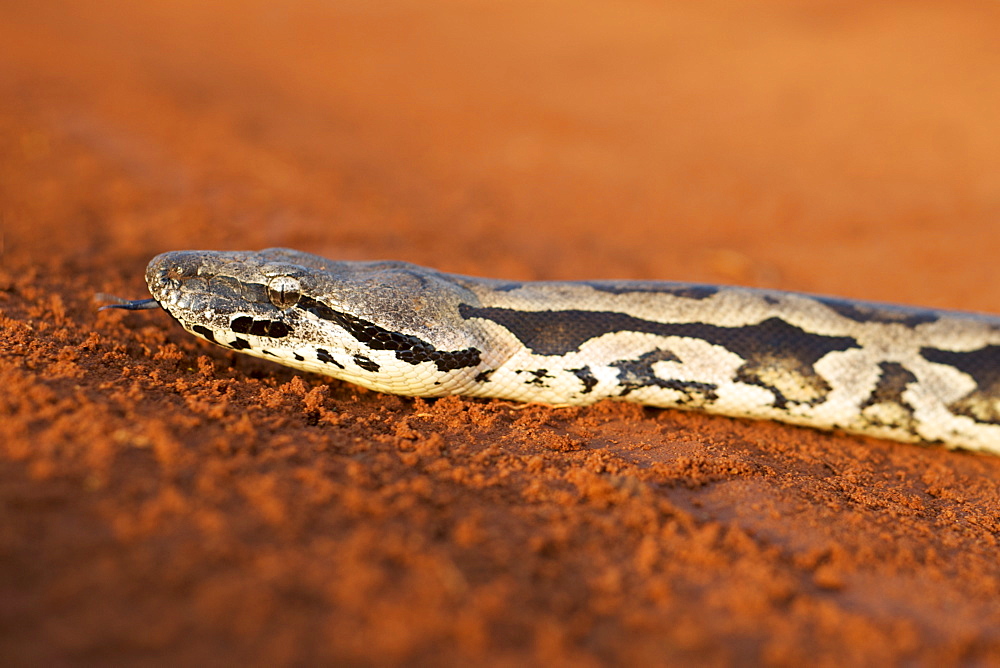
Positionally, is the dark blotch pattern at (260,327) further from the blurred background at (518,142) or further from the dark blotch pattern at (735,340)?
the blurred background at (518,142)

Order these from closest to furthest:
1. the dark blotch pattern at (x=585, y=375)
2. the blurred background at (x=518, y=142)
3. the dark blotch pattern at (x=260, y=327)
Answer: the dark blotch pattern at (x=260, y=327) → the dark blotch pattern at (x=585, y=375) → the blurred background at (x=518, y=142)

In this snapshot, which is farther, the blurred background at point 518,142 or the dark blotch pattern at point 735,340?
the blurred background at point 518,142

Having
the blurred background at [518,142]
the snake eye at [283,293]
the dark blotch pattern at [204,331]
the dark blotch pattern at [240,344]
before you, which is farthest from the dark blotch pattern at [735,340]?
the blurred background at [518,142]

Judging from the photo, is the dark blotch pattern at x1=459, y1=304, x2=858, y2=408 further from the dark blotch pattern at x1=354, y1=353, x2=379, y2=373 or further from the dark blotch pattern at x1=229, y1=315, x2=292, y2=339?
the dark blotch pattern at x1=229, y1=315, x2=292, y2=339

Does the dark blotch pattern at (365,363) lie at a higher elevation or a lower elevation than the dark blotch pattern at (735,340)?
lower

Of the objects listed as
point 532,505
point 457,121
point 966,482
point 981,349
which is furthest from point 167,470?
point 457,121

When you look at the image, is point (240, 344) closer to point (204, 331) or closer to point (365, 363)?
point (204, 331)

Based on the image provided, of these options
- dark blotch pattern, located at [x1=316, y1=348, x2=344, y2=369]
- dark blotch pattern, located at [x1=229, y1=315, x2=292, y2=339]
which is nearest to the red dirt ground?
dark blotch pattern, located at [x1=316, y1=348, x2=344, y2=369]

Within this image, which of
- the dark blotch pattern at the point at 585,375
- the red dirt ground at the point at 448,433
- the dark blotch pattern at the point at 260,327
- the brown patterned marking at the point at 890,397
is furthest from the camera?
the brown patterned marking at the point at 890,397

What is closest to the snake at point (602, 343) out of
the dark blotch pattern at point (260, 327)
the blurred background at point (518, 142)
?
the dark blotch pattern at point (260, 327)

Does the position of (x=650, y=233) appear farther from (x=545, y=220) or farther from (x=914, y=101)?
(x=914, y=101)
